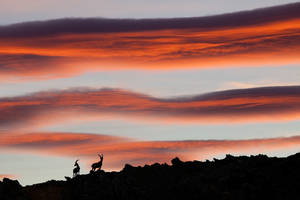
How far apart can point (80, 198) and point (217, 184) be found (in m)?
11.3

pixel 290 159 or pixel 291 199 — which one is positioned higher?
pixel 290 159

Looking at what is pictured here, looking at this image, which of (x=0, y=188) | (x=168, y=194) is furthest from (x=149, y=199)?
(x=0, y=188)

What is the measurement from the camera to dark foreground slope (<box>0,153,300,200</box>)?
5409 cm

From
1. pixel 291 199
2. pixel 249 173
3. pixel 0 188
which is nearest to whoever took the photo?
pixel 291 199

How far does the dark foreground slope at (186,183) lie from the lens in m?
54.1

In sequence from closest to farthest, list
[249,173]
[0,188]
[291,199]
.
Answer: [291,199]
[249,173]
[0,188]

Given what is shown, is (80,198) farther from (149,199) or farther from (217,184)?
(217,184)

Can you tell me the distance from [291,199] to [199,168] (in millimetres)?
9858

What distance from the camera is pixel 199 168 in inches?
2359

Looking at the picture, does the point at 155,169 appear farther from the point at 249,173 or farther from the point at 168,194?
the point at 249,173

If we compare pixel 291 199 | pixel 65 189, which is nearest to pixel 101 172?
pixel 65 189

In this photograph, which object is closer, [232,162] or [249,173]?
[249,173]

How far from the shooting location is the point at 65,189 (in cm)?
5991

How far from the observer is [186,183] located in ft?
182
